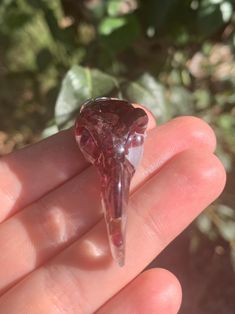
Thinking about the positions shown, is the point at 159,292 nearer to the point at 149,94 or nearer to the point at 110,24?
the point at 149,94

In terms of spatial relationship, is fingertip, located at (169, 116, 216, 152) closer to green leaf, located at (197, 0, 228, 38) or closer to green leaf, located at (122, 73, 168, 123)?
green leaf, located at (122, 73, 168, 123)

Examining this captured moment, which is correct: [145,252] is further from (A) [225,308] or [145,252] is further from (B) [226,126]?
(A) [225,308]

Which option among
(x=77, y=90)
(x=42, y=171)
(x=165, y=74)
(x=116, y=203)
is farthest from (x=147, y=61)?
(x=116, y=203)

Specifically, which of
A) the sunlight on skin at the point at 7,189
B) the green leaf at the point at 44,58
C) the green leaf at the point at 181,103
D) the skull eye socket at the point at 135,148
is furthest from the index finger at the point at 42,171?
the green leaf at the point at 44,58

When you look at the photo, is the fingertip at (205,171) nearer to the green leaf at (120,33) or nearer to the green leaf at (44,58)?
the green leaf at (120,33)

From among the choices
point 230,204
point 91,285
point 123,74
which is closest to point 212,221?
point 230,204

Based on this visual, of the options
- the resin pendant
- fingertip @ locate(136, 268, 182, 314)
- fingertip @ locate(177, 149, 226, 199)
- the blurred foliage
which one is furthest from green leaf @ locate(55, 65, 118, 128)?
fingertip @ locate(136, 268, 182, 314)
